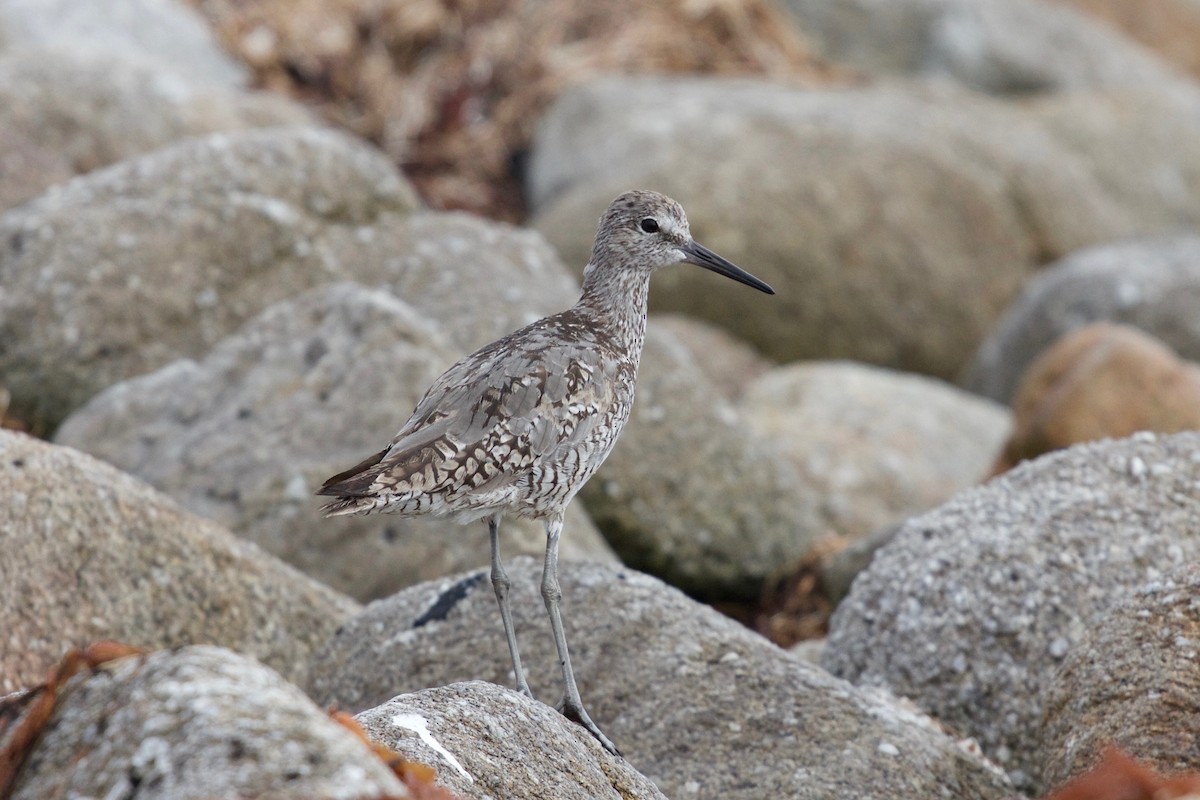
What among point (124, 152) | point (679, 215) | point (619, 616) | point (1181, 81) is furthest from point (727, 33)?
point (619, 616)

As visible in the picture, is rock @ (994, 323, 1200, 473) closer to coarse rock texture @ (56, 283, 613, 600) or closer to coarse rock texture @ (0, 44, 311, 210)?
coarse rock texture @ (56, 283, 613, 600)

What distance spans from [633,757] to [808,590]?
3.39m

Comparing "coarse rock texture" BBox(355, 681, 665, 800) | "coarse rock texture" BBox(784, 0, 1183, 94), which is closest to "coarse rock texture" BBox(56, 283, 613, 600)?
"coarse rock texture" BBox(355, 681, 665, 800)

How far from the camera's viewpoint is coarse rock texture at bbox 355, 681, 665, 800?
13.3 ft

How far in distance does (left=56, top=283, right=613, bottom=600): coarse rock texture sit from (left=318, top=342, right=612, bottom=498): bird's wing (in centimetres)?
140

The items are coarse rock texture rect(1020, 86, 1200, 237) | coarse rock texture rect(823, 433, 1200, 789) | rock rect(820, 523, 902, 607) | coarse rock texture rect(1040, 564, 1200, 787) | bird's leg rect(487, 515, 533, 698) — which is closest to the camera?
coarse rock texture rect(1040, 564, 1200, 787)

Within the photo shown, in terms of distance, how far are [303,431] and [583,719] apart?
260 centimetres

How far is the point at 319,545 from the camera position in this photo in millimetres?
7207

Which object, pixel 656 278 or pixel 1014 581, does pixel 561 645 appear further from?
pixel 656 278

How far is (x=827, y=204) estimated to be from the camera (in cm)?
1322

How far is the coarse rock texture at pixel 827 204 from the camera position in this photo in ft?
42.0

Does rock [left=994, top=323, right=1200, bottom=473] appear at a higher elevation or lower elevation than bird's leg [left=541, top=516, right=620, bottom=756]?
lower

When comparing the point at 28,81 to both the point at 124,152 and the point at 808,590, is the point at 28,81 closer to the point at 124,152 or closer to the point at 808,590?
the point at 124,152

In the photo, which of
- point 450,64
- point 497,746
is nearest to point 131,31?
point 450,64
